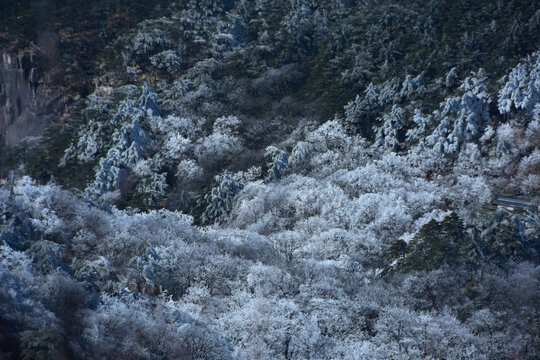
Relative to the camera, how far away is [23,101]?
372 ft

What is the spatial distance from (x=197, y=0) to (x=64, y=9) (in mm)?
33309

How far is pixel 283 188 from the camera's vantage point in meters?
68.8

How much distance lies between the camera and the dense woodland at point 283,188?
4119cm

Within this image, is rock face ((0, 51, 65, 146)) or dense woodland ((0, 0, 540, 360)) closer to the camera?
dense woodland ((0, 0, 540, 360))

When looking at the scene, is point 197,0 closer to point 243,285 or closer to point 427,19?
→ point 427,19

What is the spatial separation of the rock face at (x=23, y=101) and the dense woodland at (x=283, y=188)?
349 cm

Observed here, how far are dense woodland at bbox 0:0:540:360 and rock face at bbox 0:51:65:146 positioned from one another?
137 inches

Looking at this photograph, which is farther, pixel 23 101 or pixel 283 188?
pixel 23 101

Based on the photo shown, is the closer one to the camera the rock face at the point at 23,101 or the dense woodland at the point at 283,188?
the dense woodland at the point at 283,188

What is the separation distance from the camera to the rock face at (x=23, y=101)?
111 meters

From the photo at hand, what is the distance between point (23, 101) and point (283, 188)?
2669 inches

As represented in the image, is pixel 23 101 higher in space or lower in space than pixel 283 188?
higher

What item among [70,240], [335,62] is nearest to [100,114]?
[335,62]

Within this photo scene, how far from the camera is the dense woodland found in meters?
41.2
